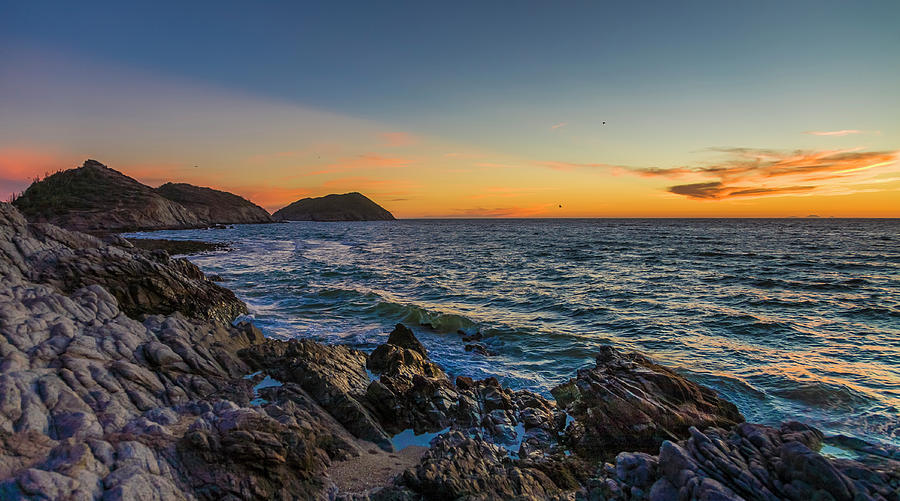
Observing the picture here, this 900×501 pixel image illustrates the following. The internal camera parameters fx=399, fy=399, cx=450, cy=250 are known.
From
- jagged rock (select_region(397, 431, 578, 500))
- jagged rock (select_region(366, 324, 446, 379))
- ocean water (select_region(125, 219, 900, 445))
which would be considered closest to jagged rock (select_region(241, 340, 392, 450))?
jagged rock (select_region(366, 324, 446, 379))

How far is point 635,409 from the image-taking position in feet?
28.9

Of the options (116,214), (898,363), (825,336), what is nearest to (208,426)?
(898,363)

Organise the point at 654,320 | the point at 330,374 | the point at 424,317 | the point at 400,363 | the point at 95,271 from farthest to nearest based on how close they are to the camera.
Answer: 1. the point at 424,317
2. the point at 654,320
3. the point at 95,271
4. the point at 400,363
5. the point at 330,374

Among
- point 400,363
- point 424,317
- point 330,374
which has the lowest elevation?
point 424,317

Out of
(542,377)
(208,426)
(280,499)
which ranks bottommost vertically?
(542,377)

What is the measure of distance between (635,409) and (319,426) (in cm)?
682

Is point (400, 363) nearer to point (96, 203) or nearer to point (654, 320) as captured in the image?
point (654, 320)

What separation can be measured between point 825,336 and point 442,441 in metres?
19.2

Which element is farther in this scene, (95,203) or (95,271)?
(95,203)

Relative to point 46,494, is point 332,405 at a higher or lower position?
lower

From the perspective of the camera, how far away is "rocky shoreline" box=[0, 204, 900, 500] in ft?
18.1

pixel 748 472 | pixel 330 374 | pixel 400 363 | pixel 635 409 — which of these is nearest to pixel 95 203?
pixel 400 363

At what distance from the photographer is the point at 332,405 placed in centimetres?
923

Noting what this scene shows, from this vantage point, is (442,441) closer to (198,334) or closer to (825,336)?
(198,334)
